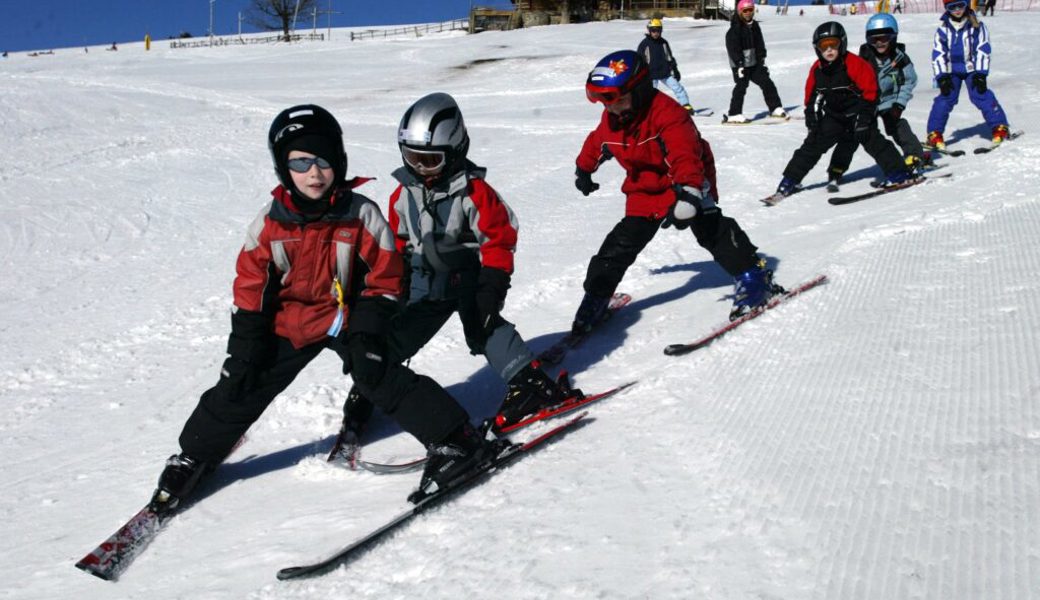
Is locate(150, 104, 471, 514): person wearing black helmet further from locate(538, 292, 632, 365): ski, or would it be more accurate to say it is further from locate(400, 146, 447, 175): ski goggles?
locate(538, 292, 632, 365): ski

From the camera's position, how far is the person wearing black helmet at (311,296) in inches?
126

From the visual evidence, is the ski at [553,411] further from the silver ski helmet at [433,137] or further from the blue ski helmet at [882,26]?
the blue ski helmet at [882,26]

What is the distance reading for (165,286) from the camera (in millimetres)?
6555

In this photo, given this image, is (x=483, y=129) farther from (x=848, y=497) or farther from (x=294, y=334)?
(x=848, y=497)

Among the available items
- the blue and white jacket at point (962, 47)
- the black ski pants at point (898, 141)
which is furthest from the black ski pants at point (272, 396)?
the blue and white jacket at point (962, 47)

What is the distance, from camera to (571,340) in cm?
493

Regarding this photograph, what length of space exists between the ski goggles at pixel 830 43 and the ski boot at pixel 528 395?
5.28 metres

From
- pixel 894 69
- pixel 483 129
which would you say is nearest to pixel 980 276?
pixel 894 69

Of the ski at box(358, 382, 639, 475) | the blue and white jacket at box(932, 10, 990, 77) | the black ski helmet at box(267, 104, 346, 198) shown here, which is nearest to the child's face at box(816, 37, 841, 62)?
the blue and white jacket at box(932, 10, 990, 77)

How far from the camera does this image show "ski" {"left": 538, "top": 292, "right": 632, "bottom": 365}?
15.3 ft

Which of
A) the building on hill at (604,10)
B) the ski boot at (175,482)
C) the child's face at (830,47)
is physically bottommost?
the ski boot at (175,482)

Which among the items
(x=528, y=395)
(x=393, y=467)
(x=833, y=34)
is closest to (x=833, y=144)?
(x=833, y=34)

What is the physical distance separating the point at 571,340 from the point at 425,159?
1.64 meters

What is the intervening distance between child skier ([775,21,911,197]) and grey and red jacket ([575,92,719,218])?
342cm
